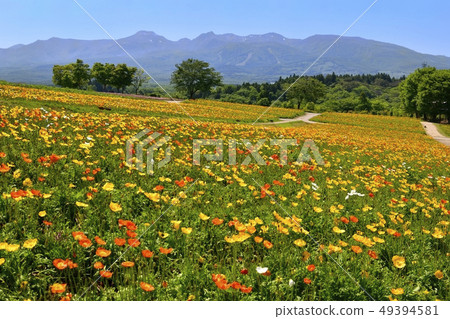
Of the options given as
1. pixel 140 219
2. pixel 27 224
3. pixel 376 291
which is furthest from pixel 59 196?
pixel 376 291

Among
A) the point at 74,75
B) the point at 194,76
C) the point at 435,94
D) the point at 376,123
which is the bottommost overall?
the point at 376,123

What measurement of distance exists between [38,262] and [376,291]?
2989 millimetres

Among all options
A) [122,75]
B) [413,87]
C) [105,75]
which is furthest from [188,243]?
[105,75]

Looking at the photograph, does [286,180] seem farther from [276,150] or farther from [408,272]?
[276,150]

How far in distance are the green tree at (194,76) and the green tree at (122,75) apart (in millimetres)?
47063

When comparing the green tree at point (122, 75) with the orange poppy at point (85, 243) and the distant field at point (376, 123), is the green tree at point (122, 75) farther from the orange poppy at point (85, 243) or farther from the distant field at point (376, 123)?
the orange poppy at point (85, 243)

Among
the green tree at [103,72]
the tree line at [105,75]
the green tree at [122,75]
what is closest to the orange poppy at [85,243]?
the tree line at [105,75]

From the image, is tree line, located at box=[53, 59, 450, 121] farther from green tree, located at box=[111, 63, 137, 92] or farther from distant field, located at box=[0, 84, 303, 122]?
distant field, located at box=[0, 84, 303, 122]

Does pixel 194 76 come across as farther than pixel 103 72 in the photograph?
No

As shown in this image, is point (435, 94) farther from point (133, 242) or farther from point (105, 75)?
point (105, 75)

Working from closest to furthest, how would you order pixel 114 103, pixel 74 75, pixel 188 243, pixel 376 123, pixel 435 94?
pixel 188 243, pixel 114 103, pixel 376 123, pixel 435 94, pixel 74 75

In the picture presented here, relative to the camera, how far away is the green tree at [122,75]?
8088cm

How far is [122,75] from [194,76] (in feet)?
161

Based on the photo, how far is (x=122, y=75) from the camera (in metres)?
81.7
